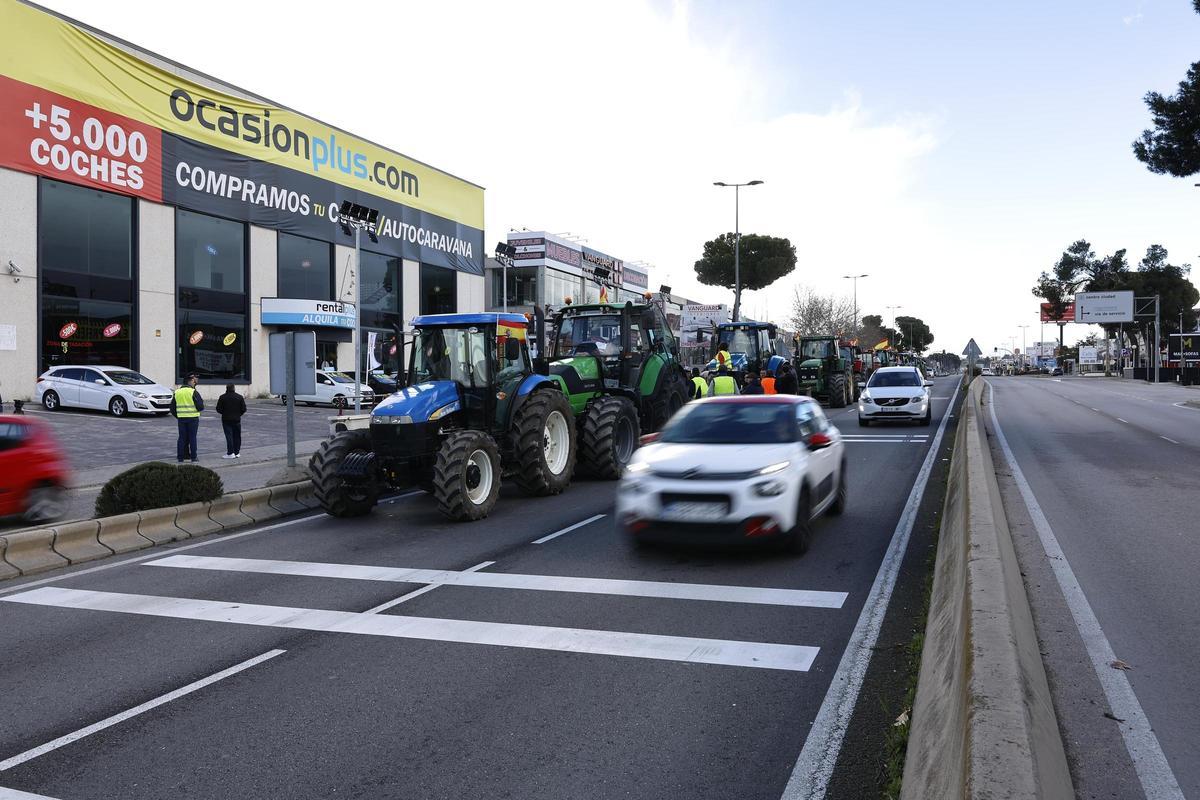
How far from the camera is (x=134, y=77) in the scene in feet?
103

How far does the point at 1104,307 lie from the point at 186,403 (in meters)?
87.4

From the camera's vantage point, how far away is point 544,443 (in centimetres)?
1195

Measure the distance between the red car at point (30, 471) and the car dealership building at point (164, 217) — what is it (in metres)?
14.3

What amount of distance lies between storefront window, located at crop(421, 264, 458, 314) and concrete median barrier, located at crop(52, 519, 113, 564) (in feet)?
126

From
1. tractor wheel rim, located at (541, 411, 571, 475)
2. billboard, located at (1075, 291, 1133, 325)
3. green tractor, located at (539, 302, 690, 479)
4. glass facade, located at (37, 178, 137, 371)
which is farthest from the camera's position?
billboard, located at (1075, 291, 1133, 325)

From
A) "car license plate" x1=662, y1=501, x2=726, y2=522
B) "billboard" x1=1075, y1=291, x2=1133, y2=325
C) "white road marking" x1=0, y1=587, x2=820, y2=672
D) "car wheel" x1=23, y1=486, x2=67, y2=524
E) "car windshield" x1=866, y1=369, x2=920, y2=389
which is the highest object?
"billboard" x1=1075, y1=291, x2=1133, y2=325

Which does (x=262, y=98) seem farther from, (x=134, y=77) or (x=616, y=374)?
(x=616, y=374)

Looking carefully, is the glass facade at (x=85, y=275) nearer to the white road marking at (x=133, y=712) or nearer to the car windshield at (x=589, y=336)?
the car windshield at (x=589, y=336)

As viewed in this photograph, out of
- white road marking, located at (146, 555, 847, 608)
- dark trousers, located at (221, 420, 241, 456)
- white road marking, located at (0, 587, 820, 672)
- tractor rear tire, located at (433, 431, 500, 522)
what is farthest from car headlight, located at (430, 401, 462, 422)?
dark trousers, located at (221, 420, 241, 456)

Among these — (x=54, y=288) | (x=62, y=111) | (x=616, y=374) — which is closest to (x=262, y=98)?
(x=62, y=111)

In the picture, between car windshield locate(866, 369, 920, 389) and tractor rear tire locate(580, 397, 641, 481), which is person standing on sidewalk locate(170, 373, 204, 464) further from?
car windshield locate(866, 369, 920, 389)

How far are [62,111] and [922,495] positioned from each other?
30324 millimetres

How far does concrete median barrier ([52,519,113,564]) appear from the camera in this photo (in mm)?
9000

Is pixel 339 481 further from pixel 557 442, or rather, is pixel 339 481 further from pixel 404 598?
pixel 404 598
